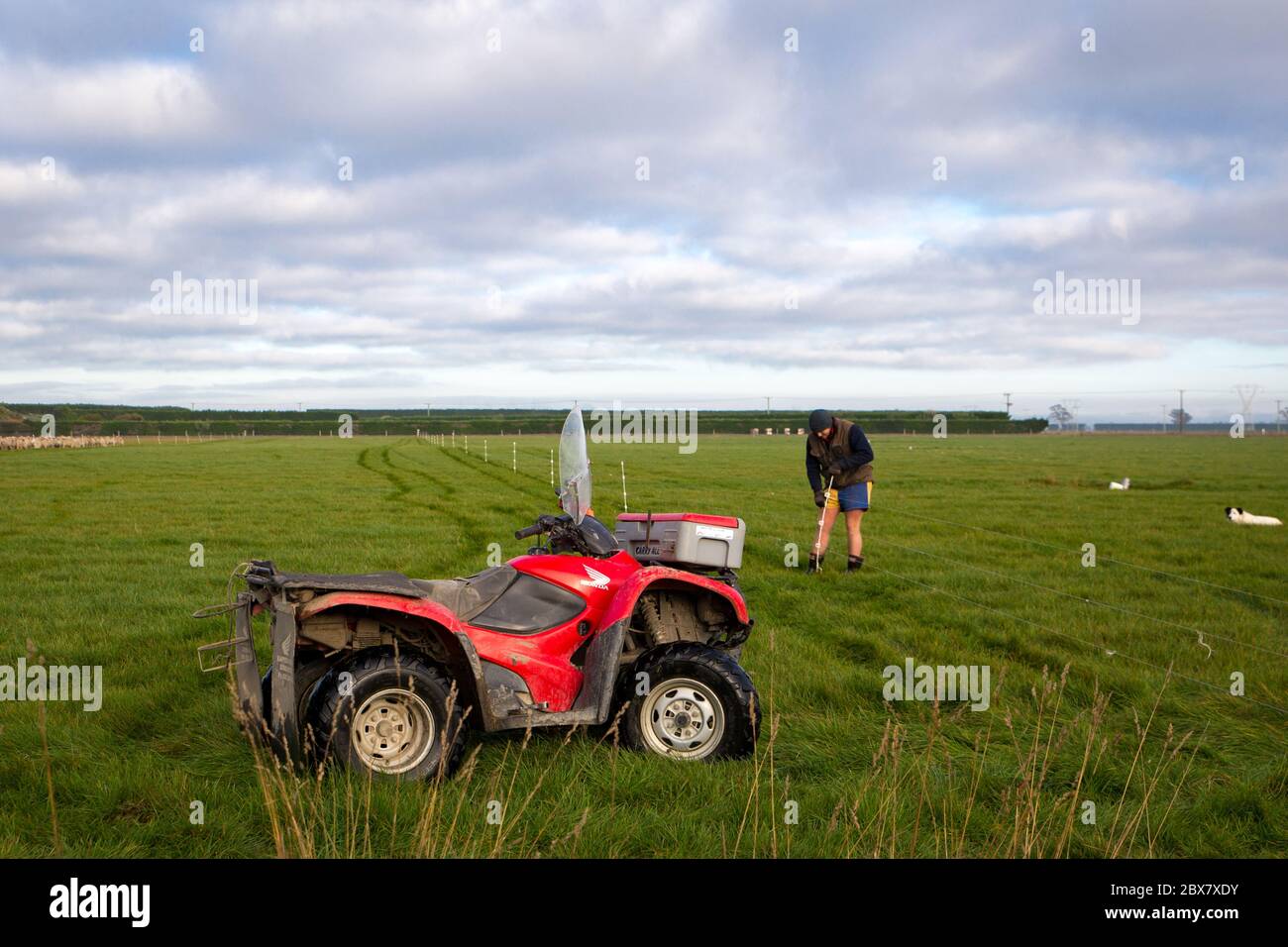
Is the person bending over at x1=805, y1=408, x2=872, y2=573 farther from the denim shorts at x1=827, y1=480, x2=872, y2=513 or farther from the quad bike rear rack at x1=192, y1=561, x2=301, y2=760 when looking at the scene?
the quad bike rear rack at x1=192, y1=561, x2=301, y2=760

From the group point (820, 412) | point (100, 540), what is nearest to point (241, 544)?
point (100, 540)

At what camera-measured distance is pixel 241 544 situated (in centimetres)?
1390

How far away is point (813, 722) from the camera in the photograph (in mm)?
5465

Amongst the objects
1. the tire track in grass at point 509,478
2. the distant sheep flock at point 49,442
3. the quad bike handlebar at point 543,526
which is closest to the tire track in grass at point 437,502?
the tire track in grass at point 509,478

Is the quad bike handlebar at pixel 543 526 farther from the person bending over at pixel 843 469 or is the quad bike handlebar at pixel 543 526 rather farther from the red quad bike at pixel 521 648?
the person bending over at pixel 843 469

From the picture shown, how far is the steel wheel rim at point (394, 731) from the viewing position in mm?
4359

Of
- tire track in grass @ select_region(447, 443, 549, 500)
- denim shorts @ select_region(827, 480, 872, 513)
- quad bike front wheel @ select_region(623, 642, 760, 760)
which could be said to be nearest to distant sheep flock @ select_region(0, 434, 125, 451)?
tire track in grass @ select_region(447, 443, 549, 500)

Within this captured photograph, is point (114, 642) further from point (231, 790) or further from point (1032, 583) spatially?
point (1032, 583)

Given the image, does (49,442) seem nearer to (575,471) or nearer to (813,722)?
(575,471)

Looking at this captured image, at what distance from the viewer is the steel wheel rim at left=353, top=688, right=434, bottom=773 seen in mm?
4359

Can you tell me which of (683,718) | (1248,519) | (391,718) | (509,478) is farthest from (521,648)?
(509,478)

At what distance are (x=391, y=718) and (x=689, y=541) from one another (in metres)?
1.90
